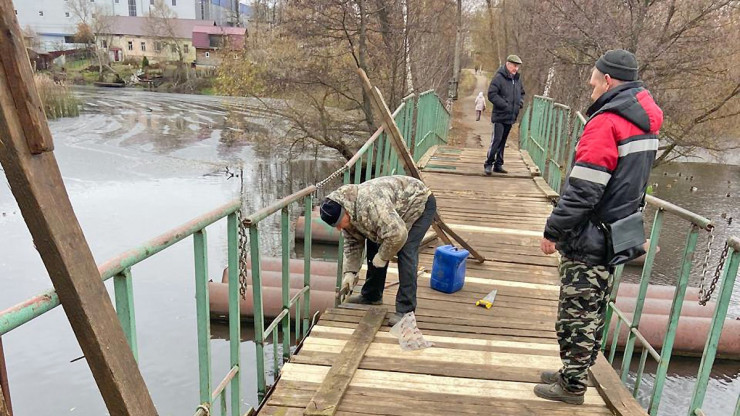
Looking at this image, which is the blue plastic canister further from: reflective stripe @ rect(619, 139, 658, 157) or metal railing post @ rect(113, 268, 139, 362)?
metal railing post @ rect(113, 268, 139, 362)

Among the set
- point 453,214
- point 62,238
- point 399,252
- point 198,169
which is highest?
point 62,238

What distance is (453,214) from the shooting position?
6906mm

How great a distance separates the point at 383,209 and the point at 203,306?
139 centimetres

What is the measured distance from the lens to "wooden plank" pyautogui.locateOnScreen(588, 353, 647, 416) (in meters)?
A: 2.87

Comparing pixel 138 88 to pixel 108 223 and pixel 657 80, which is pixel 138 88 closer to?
pixel 108 223

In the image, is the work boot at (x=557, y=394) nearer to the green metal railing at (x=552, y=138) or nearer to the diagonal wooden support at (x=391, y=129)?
the diagonal wooden support at (x=391, y=129)

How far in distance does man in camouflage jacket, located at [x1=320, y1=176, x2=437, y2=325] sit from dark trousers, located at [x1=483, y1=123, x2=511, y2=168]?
14.8 ft

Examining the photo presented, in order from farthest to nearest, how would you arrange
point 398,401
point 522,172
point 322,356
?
point 522,172
point 322,356
point 398,401

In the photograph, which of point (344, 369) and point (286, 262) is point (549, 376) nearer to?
point (344, 369)

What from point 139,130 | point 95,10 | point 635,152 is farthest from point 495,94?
point 95,10

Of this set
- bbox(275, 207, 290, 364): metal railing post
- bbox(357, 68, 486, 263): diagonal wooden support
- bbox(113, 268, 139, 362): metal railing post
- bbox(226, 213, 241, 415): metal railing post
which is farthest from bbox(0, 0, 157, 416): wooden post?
bbox(357, 68, 486, 263): diagonal wooden support

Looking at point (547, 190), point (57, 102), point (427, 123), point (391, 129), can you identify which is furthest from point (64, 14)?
point (391, 129)

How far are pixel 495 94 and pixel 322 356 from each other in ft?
18.2

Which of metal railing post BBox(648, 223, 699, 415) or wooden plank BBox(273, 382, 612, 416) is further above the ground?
metal railing post BBox(648, 223, 699, 415)
